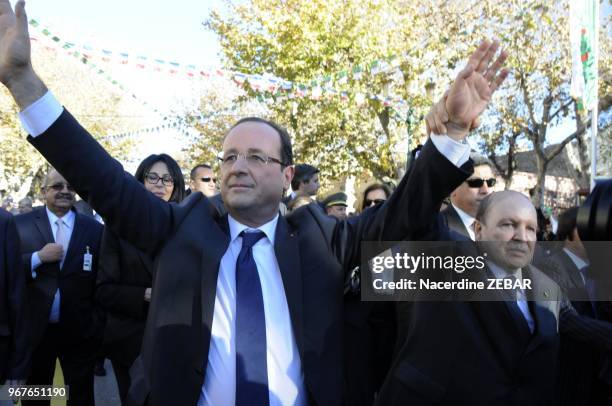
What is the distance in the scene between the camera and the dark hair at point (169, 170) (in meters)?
5.16

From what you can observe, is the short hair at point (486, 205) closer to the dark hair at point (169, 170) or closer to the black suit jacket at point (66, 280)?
the dark hair at point (169, 170)

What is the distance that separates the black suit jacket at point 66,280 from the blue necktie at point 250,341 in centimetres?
276

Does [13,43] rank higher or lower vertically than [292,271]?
higher

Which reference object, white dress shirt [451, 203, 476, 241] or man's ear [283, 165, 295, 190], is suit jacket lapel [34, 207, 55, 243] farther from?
white dress shirt [451, 203, 476, 241]

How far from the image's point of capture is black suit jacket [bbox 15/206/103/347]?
4820 mm

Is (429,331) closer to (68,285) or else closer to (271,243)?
(271,243)

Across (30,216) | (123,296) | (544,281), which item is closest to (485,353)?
(544,281)

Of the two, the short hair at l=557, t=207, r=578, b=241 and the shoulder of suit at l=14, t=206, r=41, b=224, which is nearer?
the short hair at l=557, t=207, r=578, b=241

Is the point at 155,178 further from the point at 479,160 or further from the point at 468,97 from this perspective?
the point at 468,97

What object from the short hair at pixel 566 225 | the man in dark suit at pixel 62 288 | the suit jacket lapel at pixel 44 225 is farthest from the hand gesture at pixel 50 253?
the short hair at pixel 566 225

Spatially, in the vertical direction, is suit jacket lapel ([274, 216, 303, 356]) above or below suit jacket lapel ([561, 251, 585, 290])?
below

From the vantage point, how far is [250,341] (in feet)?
8.16

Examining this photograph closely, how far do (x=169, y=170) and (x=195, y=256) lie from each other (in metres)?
2.76

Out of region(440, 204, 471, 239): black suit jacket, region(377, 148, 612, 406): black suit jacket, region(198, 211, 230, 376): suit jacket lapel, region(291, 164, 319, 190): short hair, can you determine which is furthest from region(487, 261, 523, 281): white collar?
region(291, 164, 319, 190): short hair
